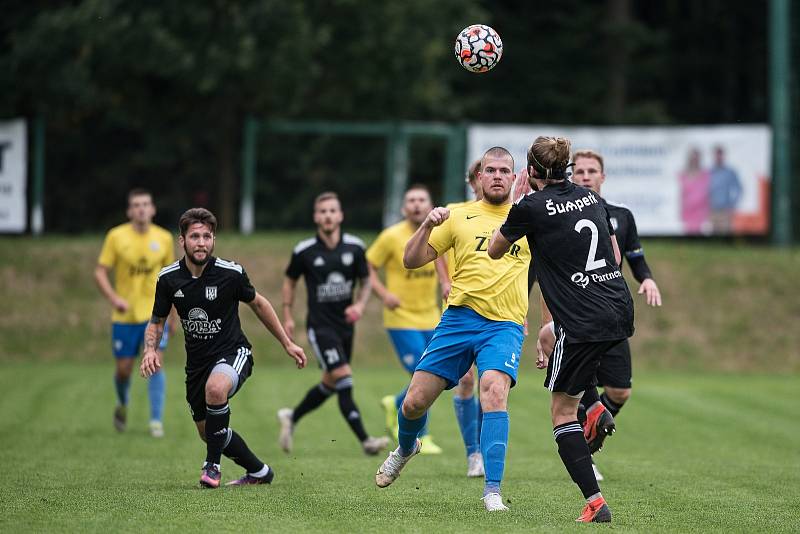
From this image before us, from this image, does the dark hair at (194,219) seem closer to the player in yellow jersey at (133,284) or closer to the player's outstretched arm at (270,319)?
the player's outstretched arm at (270,319)

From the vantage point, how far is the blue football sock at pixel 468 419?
33.1 ft

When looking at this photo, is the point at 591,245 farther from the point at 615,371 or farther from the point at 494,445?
the point at 615,371

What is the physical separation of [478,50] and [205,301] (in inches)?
103

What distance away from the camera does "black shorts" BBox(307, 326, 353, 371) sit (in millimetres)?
11703

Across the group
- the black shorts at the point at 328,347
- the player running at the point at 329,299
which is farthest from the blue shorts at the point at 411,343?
the black shorts at the point at 328,347

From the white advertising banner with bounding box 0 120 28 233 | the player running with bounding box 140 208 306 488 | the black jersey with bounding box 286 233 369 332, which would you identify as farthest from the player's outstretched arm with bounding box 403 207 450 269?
the white advertising banner with bounding box 0 120 28 233

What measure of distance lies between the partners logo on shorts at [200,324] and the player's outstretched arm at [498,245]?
215cm

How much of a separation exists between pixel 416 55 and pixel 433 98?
1111mm

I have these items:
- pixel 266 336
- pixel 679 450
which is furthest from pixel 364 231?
pixel 679 450

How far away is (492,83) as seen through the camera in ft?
112

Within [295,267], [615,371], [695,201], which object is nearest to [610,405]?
[615,371]

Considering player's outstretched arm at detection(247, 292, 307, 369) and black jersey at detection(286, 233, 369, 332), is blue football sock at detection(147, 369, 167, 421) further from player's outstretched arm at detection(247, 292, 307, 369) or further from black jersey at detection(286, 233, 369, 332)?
player's outstretched arm at detection(247, 292, 307, 369)

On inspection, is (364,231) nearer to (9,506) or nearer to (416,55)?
(416,55)

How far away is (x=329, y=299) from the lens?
39.1 feet
